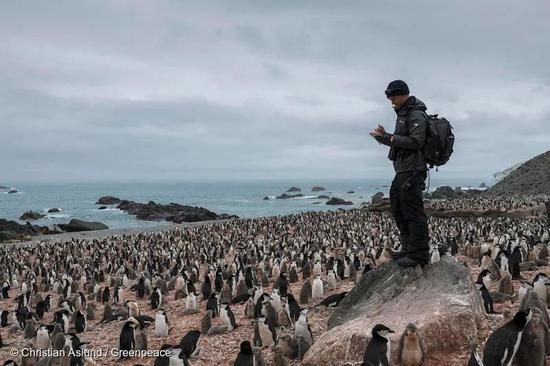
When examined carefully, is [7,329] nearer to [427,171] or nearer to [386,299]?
[386,299]

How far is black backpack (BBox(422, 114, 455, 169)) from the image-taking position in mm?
6794

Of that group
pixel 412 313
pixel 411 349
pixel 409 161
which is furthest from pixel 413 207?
pixel 411 349

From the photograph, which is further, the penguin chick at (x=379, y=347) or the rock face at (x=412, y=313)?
the rock face at (x=412, y=313)

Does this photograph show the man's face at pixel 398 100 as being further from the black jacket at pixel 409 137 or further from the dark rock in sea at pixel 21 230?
the dark rock in sea at pixel 21 230

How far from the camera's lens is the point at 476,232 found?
74.4 feet

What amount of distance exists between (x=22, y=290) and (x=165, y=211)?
52.4 metres

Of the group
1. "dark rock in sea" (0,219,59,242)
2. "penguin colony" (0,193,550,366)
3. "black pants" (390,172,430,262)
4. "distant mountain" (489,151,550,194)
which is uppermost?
"distant mountain" (489,151,550,194)

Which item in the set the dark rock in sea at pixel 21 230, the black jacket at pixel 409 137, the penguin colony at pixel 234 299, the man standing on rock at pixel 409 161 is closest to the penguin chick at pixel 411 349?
the penguin colony at pixel 234 299

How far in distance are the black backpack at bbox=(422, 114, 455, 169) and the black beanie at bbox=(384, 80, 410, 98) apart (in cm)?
49

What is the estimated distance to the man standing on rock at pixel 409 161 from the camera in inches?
268

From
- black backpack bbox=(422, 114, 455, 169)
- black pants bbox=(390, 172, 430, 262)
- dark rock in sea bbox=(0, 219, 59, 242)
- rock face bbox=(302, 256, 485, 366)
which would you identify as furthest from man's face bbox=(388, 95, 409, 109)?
dark rock in sea bbox=(0, 219, 59, 242)

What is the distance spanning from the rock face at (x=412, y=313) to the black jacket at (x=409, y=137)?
1512mm

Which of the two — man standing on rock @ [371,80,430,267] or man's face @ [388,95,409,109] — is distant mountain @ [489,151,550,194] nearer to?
man standing on rock @ [371,80,430,267]

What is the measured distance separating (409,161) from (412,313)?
199 cm
